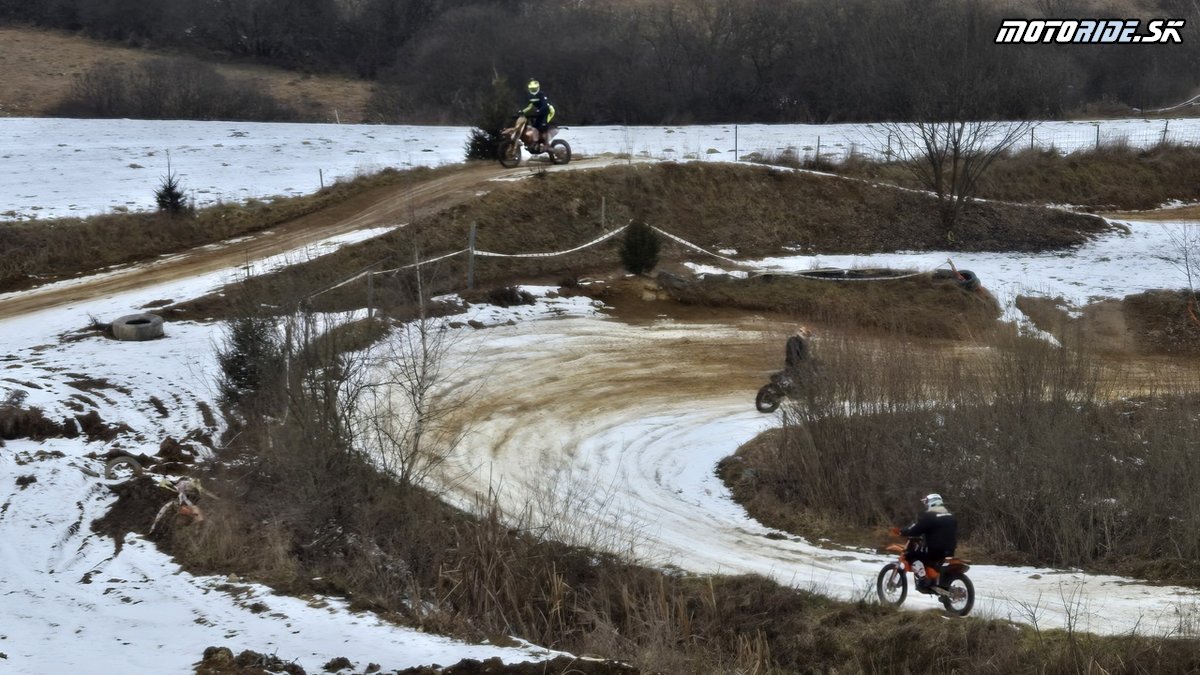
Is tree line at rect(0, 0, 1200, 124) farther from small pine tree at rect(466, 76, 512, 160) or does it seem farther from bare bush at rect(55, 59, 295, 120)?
small pine tree at rect(466, 76, 512, 160)

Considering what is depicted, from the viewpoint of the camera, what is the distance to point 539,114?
30172 mm

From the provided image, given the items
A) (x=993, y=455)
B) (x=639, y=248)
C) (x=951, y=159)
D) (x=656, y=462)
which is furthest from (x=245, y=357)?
(x=951, y=159)

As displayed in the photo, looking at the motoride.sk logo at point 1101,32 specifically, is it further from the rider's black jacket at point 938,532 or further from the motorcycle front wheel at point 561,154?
the rider's black jacket at point 938,532

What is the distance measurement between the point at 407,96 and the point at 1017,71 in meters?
26.8

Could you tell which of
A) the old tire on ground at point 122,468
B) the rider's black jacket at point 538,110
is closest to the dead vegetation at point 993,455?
the old tire on ground at point 122,468

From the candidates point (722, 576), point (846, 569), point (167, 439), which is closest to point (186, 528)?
point (167, 439)

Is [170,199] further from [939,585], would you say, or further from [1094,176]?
[1094,176]

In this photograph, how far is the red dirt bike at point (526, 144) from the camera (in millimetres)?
30688

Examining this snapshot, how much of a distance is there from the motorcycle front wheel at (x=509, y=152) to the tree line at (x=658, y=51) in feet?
30.6

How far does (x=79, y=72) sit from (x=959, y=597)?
51.7 metres

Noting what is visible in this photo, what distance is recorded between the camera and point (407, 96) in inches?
2127

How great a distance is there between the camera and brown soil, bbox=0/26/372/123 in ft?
165

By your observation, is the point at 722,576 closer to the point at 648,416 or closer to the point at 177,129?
the point at 648,416

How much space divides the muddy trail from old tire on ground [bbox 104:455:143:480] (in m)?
6.39
